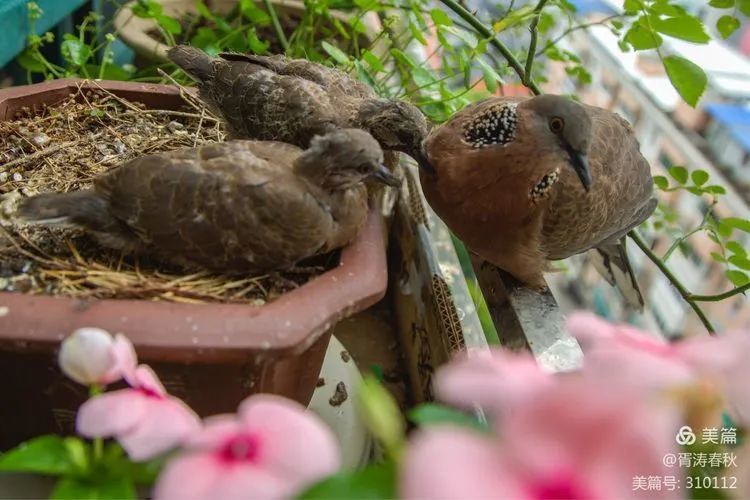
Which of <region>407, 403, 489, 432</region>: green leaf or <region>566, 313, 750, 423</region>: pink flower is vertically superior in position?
A: <region>566, 313, 750, 423</region>: pink flower

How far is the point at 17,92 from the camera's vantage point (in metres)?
1.12

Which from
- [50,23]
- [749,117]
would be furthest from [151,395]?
[749,117]

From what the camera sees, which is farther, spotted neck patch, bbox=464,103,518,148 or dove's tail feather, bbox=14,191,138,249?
spotted neck patch, bbox=464,103,518,148

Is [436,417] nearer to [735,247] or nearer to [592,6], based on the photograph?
[735,247]

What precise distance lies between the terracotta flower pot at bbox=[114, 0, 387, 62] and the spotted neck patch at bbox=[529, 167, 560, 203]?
78cm

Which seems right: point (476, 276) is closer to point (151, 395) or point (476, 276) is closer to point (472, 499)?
point (151, 395)

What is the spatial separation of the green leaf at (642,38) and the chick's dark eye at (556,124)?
0.18m

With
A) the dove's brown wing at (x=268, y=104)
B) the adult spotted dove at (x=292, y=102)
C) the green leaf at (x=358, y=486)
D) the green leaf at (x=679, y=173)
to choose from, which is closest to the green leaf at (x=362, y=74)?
the adult spotted dove at (x=292, y=102)

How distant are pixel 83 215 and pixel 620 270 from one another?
1.13m

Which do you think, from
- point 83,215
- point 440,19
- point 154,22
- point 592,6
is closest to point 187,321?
point 83,215

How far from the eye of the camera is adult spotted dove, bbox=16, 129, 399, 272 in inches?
30.4

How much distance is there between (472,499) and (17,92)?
1.15 metres

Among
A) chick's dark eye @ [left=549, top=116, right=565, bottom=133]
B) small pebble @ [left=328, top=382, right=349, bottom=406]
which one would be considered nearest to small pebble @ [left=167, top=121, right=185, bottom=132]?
small pebble @ [left=328, top=382, right=349, bottom=406]

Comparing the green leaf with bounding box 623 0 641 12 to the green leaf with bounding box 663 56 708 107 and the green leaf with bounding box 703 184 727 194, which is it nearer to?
the green leaf with bounding box 663 56 708 107
